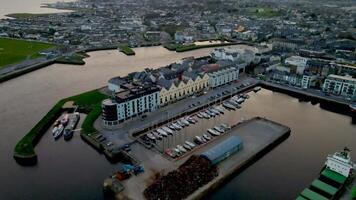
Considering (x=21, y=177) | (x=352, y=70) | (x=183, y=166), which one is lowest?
(x=21, y=177)

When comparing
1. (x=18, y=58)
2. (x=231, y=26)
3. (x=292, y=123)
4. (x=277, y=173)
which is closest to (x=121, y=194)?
(x=277, y=173)

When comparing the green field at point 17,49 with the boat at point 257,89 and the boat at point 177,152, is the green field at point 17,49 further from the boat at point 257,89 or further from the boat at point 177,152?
the boat at point 257,89

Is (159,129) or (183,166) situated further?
(159,129)

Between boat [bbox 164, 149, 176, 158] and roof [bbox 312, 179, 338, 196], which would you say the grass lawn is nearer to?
boat [bbox 164, 149, 176, 158]

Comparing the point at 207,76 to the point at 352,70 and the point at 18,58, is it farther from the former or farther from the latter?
the point at 18,58

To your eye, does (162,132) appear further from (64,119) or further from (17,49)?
(17,49)

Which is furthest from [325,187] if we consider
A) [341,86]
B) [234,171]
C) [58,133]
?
[58,133]
